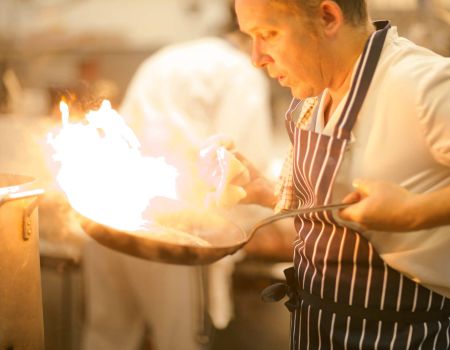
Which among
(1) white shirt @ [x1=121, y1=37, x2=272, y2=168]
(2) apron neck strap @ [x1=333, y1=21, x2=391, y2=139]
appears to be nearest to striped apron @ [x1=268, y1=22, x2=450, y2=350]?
(2) apron neck strap @ [x1=333, y1=21, x2=391, y2=139]

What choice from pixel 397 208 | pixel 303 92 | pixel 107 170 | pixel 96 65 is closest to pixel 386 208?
pixel 397 208

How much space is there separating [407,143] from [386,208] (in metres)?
0.15

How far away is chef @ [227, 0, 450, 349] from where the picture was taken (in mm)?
1058

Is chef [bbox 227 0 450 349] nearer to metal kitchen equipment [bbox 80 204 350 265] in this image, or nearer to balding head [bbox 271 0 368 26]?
balding head [bbox 271 0 368 26]

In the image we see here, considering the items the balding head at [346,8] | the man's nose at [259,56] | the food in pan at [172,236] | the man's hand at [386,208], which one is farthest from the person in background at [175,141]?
the man's hand at [386,208]

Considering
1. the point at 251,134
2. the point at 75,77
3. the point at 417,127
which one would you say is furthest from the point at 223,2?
the point at 417,127

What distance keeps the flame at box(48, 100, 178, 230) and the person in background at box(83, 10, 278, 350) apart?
82 cm

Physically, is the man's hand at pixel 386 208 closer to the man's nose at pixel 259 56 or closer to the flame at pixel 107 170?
the man's nose at pixel 259 56

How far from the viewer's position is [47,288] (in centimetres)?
378

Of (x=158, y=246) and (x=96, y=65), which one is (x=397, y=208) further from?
(x=96, y=65)

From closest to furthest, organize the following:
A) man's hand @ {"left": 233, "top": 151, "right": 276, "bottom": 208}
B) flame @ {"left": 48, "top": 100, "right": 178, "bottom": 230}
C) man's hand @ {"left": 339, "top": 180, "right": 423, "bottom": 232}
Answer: man's hand @ {"left": 339, "top": 180, "right": 423, "bottom": 232} → flame @ {"left": 48, "top": 100, "right": 178, "bottom": 230} → man's hand @ {"left": 233, "top": 151, "right": 276, "bottom": 208}

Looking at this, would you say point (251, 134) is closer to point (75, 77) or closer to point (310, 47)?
point (310, 47)

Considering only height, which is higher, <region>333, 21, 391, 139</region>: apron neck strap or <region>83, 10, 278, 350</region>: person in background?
<region>333, 21, 391, 139</region>: apron neck strap

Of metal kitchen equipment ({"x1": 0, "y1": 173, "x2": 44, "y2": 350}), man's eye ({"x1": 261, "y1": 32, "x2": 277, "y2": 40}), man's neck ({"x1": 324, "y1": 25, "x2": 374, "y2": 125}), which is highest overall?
man's eye ({"x1": 261, "y1": 32, "x2": 277, "y2": 40})
